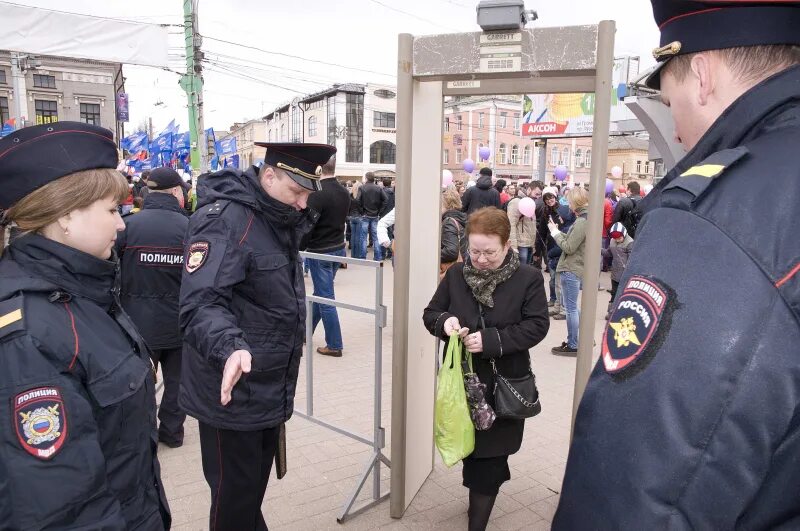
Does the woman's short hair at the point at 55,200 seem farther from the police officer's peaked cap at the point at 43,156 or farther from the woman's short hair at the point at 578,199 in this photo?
the woman's short hair at the point at 578,199

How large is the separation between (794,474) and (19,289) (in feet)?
5.98

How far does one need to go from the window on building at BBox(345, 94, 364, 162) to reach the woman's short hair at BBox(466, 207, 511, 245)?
58.0 m

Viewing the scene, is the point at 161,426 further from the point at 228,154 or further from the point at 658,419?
the point at 228,154

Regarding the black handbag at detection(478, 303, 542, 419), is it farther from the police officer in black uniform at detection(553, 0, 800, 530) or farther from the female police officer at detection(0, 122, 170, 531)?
the police officer in black uniform at detection(553, 0, 800, 530)

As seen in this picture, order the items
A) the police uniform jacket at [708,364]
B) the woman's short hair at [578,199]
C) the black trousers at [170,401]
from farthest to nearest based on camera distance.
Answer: the woman's short hair at [578,199], the black trousers at [170,401], the police uniform jacket at [708,364]

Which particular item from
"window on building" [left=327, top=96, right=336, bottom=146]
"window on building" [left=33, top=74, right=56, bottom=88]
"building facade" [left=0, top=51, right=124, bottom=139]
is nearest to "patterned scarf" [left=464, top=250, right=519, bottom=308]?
"building facade" [left=0, top=51, right=124, bottom=139]

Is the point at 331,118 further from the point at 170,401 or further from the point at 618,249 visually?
the point at 170,401

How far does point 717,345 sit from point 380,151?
61894mm

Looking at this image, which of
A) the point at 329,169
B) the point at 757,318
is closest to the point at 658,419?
the point at 757,318

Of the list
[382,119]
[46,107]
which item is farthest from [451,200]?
[46,107]

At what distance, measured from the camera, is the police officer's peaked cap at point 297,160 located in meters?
2.63

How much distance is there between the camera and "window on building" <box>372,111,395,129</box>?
60844 millimetres

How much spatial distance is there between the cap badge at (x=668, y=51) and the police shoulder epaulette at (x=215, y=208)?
6.37ft

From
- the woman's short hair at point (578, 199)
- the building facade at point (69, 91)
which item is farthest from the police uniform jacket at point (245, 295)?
the building facade at point (69, 91)
